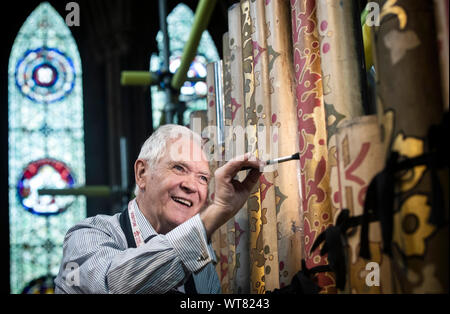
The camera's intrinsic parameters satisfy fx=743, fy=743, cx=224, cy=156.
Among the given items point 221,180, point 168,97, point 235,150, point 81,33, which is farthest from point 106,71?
point 221,180

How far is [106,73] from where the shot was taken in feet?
22.3

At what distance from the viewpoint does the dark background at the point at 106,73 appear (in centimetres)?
653

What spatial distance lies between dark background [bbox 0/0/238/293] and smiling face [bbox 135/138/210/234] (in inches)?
189

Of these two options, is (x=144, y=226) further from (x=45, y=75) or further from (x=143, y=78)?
(x=45, y=75)

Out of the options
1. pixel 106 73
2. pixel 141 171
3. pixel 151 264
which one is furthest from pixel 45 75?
pixel 151 264

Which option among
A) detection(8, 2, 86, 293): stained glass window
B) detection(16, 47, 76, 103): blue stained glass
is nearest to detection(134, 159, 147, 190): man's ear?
detection(8, 2, 86, 293): stained glass window

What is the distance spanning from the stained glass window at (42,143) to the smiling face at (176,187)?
15.5 feet

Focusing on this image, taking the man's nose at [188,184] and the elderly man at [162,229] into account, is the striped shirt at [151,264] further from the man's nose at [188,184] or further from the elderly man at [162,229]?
the man's nose at [188,184]

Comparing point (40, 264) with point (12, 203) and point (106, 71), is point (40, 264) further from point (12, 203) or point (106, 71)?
point (106, 71)

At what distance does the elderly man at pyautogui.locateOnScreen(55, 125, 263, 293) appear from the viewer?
1.39 m

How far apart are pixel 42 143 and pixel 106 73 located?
0.86 meters

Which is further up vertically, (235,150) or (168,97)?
(168,97)
